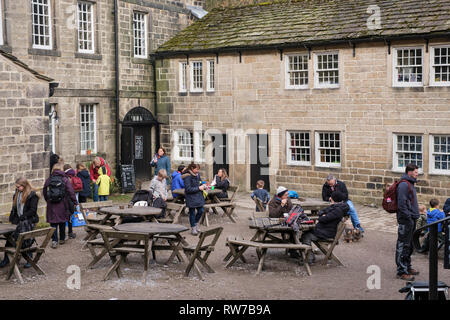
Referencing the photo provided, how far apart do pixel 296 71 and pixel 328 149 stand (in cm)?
286

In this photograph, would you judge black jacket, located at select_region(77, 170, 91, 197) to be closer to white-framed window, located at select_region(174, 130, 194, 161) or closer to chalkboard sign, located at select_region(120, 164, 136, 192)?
chalkboard sign, located at select_region(120, 164, 136, 192)

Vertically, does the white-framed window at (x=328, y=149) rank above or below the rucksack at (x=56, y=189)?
above

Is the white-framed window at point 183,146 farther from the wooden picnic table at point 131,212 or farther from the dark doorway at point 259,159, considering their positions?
the wooden picnic table at point 131,212

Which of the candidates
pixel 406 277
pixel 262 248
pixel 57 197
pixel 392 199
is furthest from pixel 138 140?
pixel 406 277

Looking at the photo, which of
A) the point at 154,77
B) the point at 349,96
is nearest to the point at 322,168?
the point at 349,96

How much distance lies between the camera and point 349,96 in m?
21.0

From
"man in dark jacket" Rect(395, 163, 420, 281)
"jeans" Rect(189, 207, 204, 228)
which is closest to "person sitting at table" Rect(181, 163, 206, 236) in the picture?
"jeans" Rect(189, 207, 204, 228)

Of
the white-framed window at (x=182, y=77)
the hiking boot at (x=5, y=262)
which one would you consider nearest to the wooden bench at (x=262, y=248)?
the hiking boot at (x=5, y=262)

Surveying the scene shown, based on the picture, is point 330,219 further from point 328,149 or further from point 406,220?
point 328,149

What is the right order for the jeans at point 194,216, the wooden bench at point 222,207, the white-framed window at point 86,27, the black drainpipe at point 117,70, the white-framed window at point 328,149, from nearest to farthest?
1. the jeans at point 194,216
2. the wooden bench at point 222,207
3. the white-framed window at point 328,149
4. the white-framed window at point 86,27
5. the black drainpipe at point 117,70

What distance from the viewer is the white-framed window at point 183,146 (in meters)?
25.5

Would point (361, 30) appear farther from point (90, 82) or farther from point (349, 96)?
point (90, 82)

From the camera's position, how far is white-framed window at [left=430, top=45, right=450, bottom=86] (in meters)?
19.1

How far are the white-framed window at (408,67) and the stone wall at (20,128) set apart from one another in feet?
33.7
